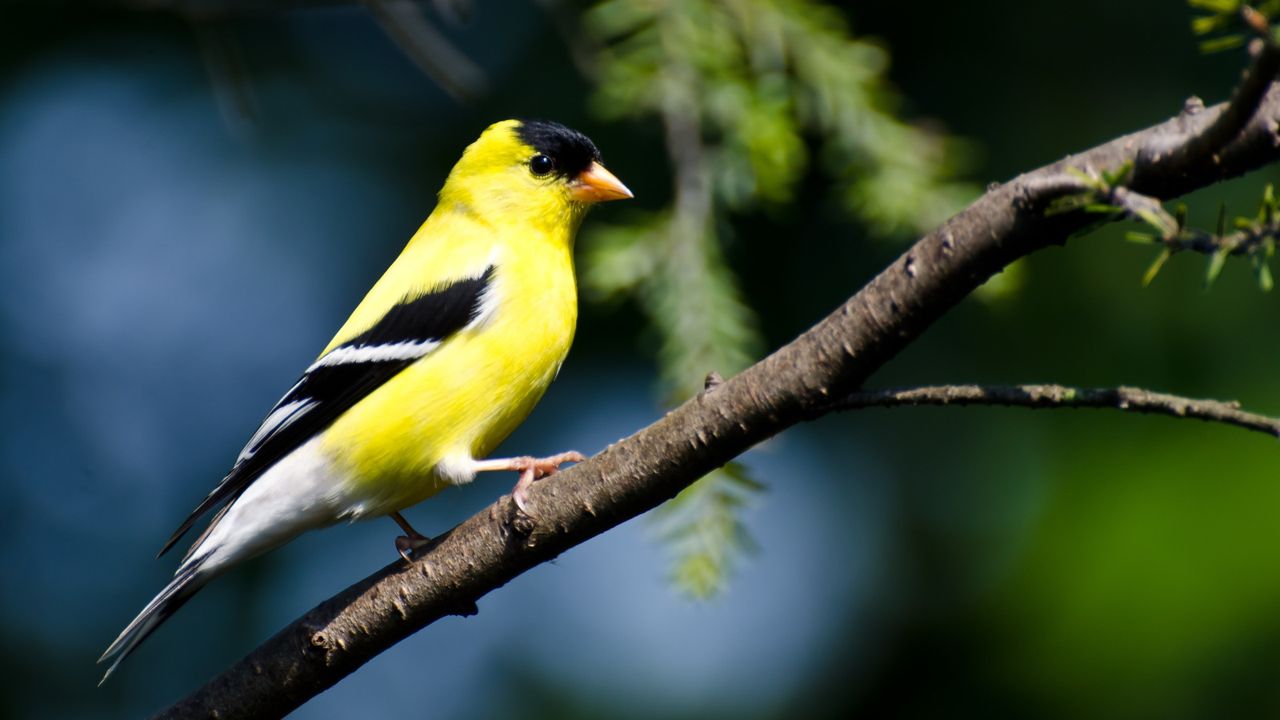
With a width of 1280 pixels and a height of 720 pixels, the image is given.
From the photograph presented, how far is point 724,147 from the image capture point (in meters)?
3.11

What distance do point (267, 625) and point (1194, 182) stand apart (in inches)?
195

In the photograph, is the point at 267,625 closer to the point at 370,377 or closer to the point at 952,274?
the point at 370,377

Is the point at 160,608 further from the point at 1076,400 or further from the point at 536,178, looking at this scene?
the point at 1076,400

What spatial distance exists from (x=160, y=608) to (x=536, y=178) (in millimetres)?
1926

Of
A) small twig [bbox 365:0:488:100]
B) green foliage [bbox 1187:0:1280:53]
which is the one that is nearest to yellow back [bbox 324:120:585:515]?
small twig [bbox 365:0:488:100]

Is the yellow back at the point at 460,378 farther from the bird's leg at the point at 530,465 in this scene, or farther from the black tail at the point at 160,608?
the black tail at the point at 160,608

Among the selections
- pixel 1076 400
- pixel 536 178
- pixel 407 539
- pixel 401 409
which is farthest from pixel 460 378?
pixel 1076 400

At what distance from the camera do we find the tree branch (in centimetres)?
167

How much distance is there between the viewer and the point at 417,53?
337 centimetres

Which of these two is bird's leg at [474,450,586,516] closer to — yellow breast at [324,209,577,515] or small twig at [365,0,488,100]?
yellow breast at [324,209,577,515]

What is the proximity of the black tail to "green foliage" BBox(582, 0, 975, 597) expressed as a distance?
136 centimetres

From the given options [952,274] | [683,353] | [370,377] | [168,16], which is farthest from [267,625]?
[952,274]

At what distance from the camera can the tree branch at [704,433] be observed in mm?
1673

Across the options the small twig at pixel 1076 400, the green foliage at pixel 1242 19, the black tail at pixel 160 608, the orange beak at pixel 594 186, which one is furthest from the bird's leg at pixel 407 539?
the green foliage at pixel 1242 19
